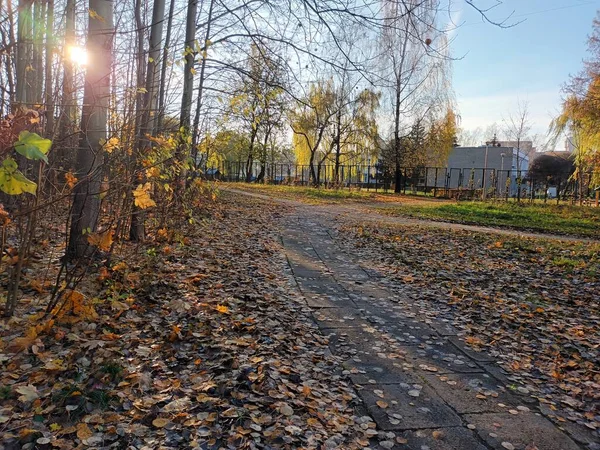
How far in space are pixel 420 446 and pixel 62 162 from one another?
16.6 ft

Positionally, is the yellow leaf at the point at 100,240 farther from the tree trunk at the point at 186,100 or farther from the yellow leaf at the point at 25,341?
the tree trunk at the point at 186,100

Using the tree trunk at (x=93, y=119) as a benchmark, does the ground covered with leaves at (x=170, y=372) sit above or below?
below

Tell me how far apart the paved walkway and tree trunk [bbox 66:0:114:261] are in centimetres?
272

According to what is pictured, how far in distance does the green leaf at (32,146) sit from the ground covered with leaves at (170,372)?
1607 mm

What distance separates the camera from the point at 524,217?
47.3 feet

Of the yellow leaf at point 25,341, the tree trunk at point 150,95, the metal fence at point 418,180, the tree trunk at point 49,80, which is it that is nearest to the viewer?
the yellow leaf at point 25,341

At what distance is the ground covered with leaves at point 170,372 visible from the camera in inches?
Answer: 96.6

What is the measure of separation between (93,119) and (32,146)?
3.10 m

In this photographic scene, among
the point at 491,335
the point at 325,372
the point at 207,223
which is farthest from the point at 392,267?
the point at 207,223

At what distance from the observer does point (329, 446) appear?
2447mm

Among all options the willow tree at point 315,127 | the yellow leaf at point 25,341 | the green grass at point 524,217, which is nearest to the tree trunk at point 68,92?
the yellow leaf at point 25,341

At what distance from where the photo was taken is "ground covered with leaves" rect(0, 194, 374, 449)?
96.6 inches

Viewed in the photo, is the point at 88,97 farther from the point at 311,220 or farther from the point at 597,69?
the point at 597,69

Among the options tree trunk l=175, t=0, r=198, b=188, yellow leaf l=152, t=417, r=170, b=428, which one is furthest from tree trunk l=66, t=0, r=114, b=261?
yellow leaf l=152, t=417, r=170, b=428
